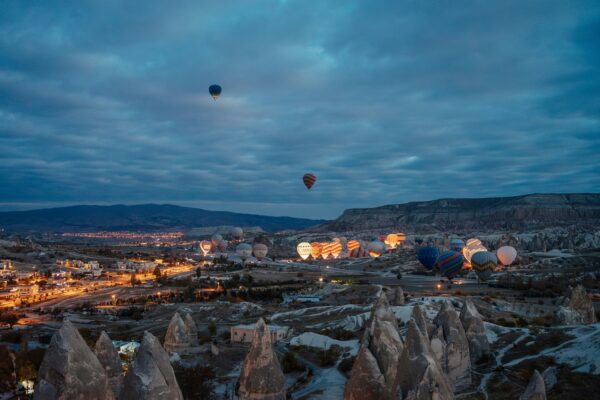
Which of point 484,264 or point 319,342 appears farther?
point 484,264

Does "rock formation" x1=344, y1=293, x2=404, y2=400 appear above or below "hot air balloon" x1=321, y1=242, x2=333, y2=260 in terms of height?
above

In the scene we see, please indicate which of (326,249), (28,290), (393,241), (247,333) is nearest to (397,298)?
(247,333)

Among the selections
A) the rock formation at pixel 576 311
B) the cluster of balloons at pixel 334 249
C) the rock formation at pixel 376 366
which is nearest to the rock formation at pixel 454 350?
the rock formation at pixel 376 366

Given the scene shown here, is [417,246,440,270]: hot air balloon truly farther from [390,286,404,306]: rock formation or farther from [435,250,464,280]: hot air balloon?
[390,286,404,306]: rock formation

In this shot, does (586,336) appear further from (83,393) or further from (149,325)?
(149,325)

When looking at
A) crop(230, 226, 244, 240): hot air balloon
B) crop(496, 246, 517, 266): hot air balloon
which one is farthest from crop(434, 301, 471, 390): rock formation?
crop(230, 226, 244, 240): hot air balloon

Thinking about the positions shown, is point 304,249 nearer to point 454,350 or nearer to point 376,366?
point 454,350
